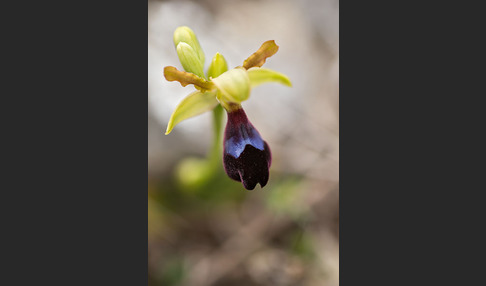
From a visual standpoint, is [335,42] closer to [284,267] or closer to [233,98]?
[233,98]

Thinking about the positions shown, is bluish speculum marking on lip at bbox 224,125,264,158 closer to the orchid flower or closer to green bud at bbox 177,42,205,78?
the orchid flower

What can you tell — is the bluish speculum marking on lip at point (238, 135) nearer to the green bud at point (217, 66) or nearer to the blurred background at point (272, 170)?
the green bud at point (217, 66)

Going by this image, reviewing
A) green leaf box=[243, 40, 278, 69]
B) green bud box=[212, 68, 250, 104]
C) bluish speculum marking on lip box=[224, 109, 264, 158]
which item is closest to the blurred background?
bluish speculum marking on lip box=[224, 109, 264, 158]

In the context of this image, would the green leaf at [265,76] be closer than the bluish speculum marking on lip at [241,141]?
No

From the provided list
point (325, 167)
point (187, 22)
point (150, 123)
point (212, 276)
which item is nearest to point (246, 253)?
point (212, 276)

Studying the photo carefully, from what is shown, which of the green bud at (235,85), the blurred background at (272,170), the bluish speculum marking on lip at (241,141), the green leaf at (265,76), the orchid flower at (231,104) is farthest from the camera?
the blurred background at (272,170)

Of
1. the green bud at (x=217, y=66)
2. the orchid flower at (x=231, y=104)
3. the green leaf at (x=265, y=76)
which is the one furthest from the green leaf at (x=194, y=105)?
the green leaf at (x=265, y=76)
